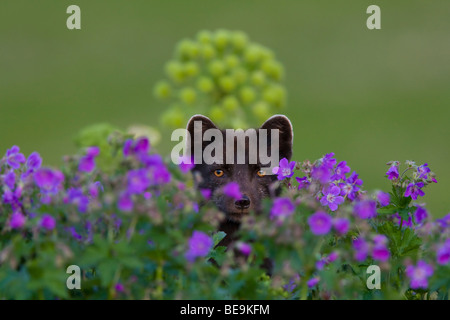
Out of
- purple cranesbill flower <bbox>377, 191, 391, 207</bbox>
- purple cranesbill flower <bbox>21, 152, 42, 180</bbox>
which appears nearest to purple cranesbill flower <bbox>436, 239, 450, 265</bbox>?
purple cranesbill flower <bbox>377, 191, 391, 207</bbox>

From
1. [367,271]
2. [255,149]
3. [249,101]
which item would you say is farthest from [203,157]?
[249,101]

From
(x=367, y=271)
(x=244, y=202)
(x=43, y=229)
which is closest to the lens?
(x=43, y=229)

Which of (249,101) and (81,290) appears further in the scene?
(249,101)

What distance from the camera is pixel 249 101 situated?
32.0 feet

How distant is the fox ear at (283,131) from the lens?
5219mm

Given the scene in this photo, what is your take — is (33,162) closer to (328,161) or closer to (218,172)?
(328,161)

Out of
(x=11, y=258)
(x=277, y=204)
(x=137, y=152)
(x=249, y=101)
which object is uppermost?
(x=249, y=101)

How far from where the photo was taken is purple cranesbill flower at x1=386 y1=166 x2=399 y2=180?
428 cm

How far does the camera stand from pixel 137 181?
9.74 feet

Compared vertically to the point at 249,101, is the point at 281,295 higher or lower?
lower

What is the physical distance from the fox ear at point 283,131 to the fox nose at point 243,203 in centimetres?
67

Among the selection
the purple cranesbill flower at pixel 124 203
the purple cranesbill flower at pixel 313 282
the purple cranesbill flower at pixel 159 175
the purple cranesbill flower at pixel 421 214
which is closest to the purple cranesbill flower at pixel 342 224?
the purple cranesbill flower at pixel 313 282

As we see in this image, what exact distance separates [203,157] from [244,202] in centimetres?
62

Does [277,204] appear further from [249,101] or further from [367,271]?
[249,101]
